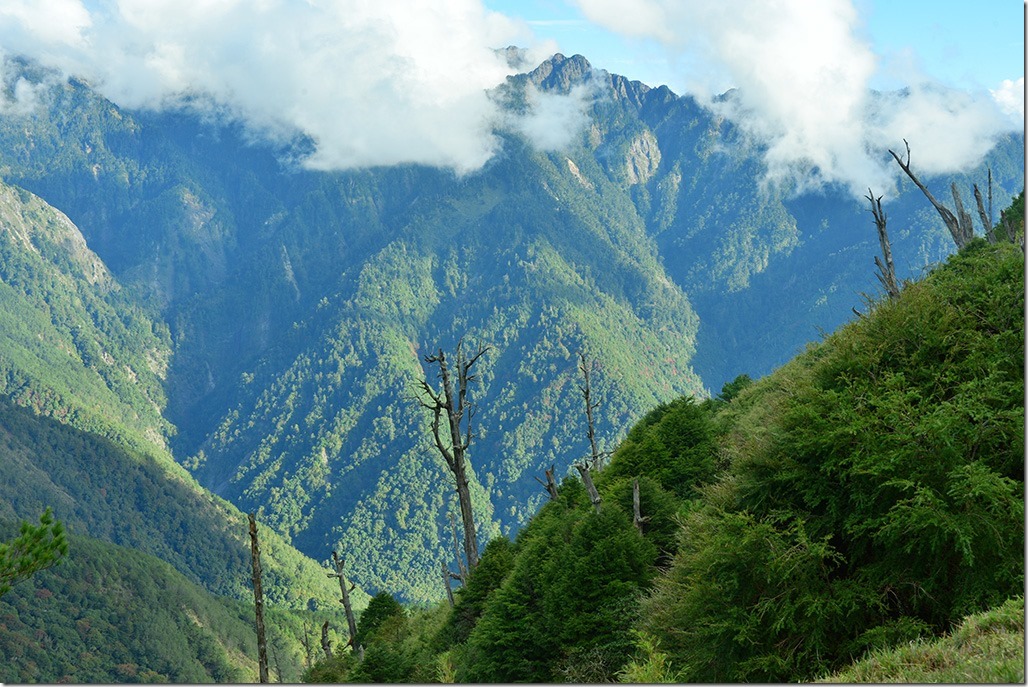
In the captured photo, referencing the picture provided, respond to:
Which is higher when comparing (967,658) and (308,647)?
(308,647)

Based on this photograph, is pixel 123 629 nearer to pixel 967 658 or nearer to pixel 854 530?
Answer: pixel 854 530

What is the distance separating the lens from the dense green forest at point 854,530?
41.1 ft

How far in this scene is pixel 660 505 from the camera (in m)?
23.1

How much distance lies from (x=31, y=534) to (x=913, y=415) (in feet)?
56.1

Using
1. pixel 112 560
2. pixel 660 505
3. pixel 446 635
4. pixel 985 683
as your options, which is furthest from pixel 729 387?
pixel 112 560

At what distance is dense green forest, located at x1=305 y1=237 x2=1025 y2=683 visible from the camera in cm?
1253

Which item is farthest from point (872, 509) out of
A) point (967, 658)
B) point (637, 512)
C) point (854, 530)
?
point (637, 512)

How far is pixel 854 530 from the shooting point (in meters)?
13.6

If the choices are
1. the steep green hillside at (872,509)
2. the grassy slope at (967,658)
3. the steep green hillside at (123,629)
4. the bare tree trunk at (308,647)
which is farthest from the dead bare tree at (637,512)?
the steep green hillside at (123,629)

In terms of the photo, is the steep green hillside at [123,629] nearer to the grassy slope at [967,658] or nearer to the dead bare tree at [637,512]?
the dead bare tree at [637,512]

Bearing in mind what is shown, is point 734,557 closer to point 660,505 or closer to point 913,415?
point 913,415

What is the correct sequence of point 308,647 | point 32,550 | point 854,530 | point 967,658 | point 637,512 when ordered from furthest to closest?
point 308,647 < point 637,512 < point 32,550 < point 854,530 < point 967,658

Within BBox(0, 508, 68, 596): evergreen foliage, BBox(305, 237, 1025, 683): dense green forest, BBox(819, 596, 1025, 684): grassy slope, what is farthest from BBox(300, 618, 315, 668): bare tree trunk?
BBox(819, 596, 1025, 684): grassy slope

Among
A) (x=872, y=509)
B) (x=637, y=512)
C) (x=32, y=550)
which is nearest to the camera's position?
(x=872, y=509)
